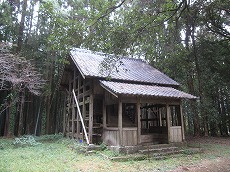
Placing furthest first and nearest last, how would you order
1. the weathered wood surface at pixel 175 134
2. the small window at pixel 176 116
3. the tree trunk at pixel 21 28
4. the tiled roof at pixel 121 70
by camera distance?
the tree trunk at pixel 21 28
the small window at pixel 176 116
the tiled roof at pixel 121 70
the weathered wood surface at pixel 175 134

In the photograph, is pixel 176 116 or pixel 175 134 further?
pixel 176 116

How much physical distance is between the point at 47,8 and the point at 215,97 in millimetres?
15334

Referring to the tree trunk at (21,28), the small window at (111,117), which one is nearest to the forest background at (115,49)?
the tree trunk at (21,28)

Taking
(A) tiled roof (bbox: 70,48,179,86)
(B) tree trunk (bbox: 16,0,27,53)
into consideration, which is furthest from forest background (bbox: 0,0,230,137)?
(A) tiled roof (bbox: 70,48,179,86)

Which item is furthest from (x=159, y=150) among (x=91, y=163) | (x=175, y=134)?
(x=91, y=163)

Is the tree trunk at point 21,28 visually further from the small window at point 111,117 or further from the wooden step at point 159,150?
the wooden step at point 159,150

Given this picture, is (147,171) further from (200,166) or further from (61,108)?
(61,108)

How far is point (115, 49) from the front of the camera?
6.21 m

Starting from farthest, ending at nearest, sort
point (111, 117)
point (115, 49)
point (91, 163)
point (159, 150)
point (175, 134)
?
point (111, 117)
point (175, 134)
point (159, 150)
point (91, 163)
point (115, 49)

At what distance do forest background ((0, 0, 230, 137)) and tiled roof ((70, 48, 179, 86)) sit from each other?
1.03m

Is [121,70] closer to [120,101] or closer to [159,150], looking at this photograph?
[120,101]

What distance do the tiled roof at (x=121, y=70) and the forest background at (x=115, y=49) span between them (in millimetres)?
1030

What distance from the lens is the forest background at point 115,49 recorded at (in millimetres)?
6203

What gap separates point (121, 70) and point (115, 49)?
18.9 ft
